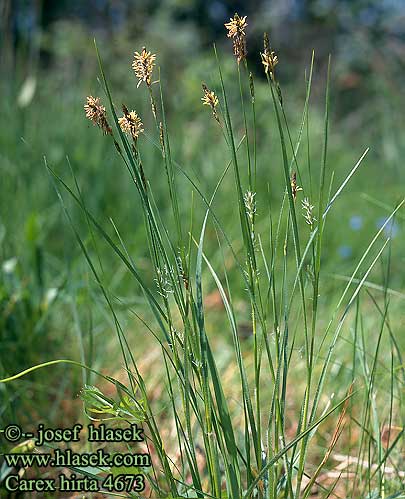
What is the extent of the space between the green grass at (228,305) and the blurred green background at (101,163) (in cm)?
1

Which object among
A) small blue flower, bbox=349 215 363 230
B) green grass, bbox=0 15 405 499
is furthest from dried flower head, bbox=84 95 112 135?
small blue flower, bbox=349 215 363 230

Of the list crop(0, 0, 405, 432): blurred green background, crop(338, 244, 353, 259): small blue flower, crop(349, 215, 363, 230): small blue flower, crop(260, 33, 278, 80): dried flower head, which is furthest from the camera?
crop(349, 215, 363, 230): small blue flower

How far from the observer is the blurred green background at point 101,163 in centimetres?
138

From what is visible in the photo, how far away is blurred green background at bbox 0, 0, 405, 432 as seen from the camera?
1.38 m

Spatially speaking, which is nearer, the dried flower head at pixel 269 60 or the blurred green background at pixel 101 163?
the dried flower head at pixel 269 60

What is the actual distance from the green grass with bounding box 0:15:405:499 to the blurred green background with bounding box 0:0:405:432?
15 mm

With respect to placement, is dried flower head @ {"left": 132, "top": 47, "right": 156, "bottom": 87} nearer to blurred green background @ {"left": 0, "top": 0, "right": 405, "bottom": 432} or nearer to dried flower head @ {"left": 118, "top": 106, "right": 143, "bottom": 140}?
dried flower head @ {"left": 118, "top": 106, "right": 143, "bottom": 140}

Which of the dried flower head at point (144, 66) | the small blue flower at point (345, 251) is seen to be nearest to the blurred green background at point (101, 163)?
the small blue flower at point (345, 251)

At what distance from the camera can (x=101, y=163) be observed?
8.50ft

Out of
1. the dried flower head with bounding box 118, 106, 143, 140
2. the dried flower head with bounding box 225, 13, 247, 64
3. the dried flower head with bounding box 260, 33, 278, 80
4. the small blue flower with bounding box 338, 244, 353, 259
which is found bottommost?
the dried flower head with bounding box 118, 106, 143, 140

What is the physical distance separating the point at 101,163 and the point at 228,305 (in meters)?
1.90

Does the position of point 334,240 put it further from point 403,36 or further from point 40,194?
point 403,36

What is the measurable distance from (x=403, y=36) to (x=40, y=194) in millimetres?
5466

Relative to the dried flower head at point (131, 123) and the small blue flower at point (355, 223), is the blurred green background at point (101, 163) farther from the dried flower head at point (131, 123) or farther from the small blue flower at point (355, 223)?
the dried flower head at point (131, 123)
